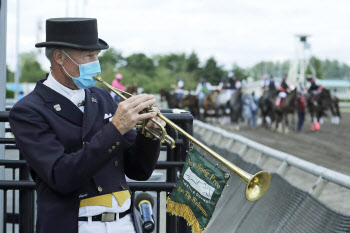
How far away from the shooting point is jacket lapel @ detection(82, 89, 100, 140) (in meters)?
2.84

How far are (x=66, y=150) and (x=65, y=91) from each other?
0.29m

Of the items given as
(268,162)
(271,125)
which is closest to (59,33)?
(268,162)

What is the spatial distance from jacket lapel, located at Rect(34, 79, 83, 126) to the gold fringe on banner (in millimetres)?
706

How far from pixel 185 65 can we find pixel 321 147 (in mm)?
91909

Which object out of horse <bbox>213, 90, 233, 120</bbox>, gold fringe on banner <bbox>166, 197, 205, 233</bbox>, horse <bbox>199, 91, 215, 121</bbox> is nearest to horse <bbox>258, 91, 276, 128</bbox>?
horse <bbox>213, 90, 233, 120</bbox>

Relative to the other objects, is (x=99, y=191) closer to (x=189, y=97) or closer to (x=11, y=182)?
(x=11, y=182)

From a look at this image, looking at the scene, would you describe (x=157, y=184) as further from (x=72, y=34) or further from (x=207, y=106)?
(x=207, y=106)

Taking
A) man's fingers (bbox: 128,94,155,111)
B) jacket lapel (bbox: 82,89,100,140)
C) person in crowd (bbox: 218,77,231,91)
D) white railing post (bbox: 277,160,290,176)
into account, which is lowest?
person in crowd (bbox: 218,77,231,91)

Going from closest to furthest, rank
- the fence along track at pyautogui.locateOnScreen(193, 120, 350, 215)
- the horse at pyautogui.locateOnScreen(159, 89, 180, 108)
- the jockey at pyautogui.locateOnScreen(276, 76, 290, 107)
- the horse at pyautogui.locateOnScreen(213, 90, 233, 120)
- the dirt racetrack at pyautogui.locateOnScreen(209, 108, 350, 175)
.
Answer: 1. the fence along track at pyautogui.locateOnScreen(193, 120, 350, 215)
2. the dirt racetrack at pyautogui.locateOnScreen(209, 108, 350, 175)
3. the jockey at pyautogui.locateOnScreen(276, 76, 290, 107)
4. the horse at pyautogui.locateOnScreen(213, 90, 233, 120)
5. the horse at pyautogui.locateOnScreen(159, 89, 180, 108)

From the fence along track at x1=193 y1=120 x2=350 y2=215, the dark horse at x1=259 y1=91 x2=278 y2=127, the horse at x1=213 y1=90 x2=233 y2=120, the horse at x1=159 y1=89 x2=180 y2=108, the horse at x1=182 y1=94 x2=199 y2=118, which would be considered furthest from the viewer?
the horse at x1=159 y1=89 x2=180 y2=108

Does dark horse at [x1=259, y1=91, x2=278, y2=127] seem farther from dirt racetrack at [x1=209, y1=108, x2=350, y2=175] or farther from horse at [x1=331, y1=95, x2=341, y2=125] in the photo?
dirt racetrack at [x1=209, y1=108, x2=350, y2=175]

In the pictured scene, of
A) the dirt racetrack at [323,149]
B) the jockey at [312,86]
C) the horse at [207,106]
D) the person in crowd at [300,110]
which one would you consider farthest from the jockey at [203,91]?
the dirt racetrack at [323,149]

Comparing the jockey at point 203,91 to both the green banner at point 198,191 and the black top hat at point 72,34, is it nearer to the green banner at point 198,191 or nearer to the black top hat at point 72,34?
the green banner at point 198,191

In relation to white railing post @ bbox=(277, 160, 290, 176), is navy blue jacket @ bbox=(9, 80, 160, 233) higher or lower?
higher
